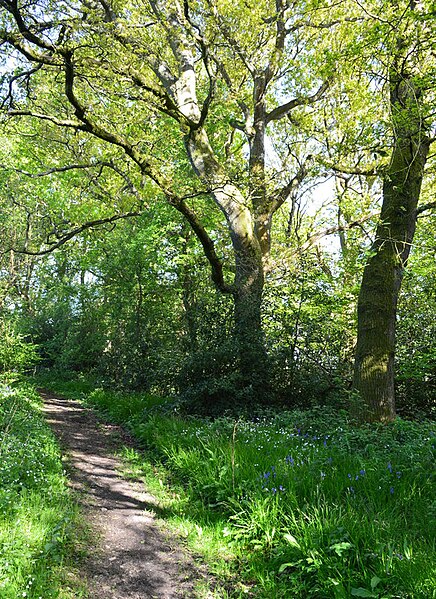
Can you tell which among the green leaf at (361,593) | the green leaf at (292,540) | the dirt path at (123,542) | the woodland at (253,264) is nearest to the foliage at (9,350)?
the woodland at (253,264)

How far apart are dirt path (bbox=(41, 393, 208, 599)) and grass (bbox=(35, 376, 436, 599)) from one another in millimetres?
243

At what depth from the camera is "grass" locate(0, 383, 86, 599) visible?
2.99 meters

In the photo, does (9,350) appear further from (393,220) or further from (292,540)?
(292,540)

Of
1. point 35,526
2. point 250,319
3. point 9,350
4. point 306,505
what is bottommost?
point 35,526

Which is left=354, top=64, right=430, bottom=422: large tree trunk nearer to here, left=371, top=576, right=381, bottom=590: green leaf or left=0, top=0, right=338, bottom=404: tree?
left=0, top=0, right=338, bottom=404: tree

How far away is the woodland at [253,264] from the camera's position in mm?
4203

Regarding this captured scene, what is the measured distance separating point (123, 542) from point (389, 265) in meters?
5.83

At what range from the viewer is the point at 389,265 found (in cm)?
732

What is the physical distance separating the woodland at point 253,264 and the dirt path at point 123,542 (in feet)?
1.57

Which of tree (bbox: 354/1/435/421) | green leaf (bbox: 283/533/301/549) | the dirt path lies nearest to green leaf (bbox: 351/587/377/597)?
green leaf (bbox: 283/533/301/549)

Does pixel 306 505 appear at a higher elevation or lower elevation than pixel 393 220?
lower

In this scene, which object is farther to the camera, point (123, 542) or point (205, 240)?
point (205, 240)

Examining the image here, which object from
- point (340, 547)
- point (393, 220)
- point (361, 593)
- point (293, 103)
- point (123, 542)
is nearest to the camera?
point (361, 593)

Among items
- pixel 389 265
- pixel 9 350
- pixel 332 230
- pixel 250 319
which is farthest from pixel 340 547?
pixel 332 230
